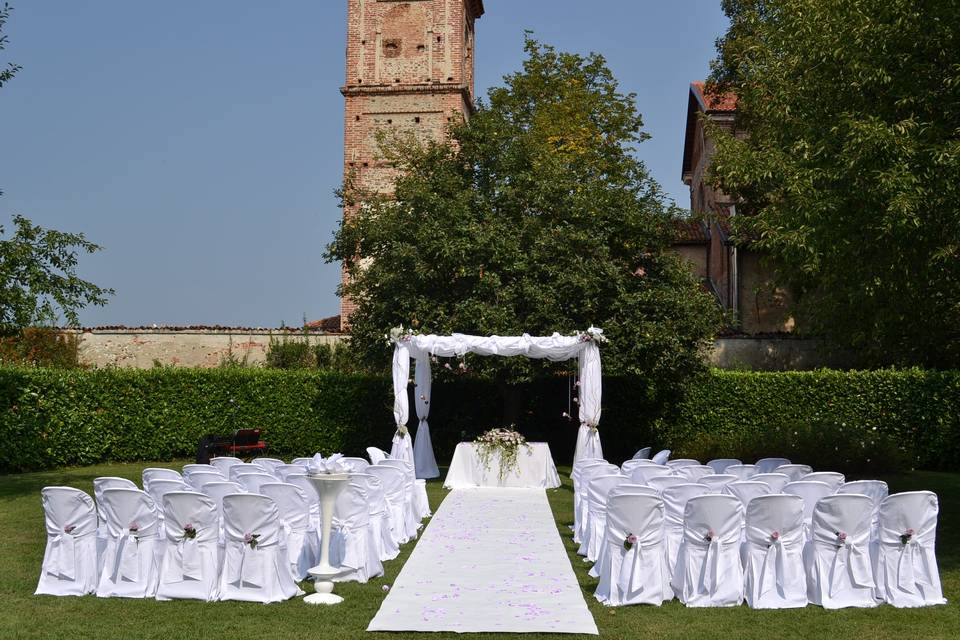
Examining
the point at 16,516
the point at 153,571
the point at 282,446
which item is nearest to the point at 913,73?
the point at 153,571

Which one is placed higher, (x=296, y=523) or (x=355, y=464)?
(x=355, y=464)

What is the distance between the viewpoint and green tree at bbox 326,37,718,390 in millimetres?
19953

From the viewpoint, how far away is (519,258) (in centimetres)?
2020

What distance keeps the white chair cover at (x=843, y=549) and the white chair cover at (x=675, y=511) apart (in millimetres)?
1194

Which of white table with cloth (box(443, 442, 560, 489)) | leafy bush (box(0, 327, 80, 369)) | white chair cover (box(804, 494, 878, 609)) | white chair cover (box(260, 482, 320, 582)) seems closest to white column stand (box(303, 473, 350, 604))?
white chair cover (box(260, 482, 320, 582))

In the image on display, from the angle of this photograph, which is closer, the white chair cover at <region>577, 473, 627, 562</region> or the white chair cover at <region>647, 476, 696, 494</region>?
the white chair cover at <region>647, 476, 696, 494</region>

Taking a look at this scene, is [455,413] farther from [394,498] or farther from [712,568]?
[712,568]

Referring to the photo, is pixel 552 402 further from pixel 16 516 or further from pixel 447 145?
pixel 16 516

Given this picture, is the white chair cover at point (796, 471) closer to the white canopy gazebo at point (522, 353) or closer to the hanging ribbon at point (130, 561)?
the white canopy gazebo at point (522, 353)

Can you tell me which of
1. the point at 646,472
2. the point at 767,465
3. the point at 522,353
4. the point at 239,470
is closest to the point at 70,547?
the point at 239,470

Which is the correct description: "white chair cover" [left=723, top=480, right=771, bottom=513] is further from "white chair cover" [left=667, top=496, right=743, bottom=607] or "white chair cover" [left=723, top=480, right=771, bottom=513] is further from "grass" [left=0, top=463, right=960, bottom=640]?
"grass" [left=0, top=463, right=960, bottom=640]

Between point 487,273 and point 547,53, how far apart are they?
14.3 metres

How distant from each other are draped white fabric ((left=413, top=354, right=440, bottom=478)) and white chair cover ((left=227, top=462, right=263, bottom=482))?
7.25 m

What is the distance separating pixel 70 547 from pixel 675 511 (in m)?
5.51
